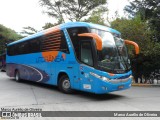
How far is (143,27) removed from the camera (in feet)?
60.7

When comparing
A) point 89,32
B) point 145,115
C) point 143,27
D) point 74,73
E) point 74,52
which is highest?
point 143,27

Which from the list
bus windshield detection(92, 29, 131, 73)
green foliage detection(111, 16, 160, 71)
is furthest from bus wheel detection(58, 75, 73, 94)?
green foliage detection(111, 16, 160, 71)

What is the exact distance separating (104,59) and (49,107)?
9.94ft

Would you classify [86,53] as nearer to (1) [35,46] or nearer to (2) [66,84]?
(2) [66,84]

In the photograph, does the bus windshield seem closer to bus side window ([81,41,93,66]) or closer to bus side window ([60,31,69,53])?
bus side window ([81,41,93,66])

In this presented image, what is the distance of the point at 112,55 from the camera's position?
10094 mm

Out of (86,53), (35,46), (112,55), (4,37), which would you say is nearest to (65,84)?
(86,53)

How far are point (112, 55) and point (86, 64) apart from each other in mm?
1176

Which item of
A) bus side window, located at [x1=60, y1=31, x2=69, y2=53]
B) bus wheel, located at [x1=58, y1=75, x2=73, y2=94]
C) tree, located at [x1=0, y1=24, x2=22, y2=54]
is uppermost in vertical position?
tree, located at [x1=0, y1=24, x2=22, y2=54]

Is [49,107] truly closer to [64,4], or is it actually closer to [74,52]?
[74,52]

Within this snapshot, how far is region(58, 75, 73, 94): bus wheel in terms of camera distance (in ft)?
37.6

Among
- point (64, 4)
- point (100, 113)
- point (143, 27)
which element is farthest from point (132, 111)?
point (64, 4)

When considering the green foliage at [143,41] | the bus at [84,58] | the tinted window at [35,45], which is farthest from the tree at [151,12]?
the bus at [84,58]

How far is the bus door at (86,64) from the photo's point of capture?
9930 millimetres
